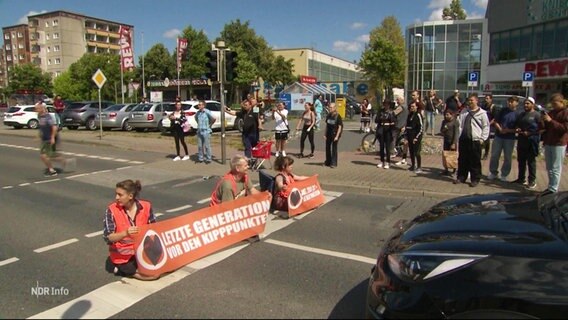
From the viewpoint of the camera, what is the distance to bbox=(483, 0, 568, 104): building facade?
31906mm

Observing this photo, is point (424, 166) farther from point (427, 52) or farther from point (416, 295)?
point (427, 52)

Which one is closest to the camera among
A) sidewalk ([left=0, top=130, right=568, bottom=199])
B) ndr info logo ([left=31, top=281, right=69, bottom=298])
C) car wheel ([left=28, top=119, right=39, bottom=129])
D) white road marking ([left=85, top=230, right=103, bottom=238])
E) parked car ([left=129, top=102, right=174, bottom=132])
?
ndr info logo ([left=31, top=281, right=69, bottom=298])

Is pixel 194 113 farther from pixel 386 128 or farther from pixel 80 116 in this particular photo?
pixel 386 128

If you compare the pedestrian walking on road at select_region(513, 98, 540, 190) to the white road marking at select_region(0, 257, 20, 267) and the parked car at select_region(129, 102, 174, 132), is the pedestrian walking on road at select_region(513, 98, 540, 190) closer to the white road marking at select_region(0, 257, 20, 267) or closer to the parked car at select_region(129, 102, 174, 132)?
the white road marking at select_region(0, 257, 20, 267)

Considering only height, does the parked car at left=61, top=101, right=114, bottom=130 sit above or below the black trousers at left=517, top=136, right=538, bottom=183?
above

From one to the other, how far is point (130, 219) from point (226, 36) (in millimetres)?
56837

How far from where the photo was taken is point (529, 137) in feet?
29.0

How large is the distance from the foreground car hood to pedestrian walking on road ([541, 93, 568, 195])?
5066mm

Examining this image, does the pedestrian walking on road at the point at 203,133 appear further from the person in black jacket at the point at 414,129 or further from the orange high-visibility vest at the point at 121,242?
the orange high-visibility vest at the point at 121,242

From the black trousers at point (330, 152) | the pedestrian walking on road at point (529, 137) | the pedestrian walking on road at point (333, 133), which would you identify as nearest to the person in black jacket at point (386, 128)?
the pedestrian walking on road at point (333, 133)

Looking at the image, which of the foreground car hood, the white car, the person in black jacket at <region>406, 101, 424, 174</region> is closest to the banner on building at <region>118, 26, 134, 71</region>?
the white car

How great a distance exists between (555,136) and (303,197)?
191 inches

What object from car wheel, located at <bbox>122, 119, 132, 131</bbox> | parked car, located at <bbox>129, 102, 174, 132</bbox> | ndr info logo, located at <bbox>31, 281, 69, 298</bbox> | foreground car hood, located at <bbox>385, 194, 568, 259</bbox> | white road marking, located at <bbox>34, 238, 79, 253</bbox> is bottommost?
ndr info logo, located at <bbox>31, 281, 69, 298</bbox>

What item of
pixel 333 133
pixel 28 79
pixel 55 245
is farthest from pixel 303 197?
pixel 28 79
